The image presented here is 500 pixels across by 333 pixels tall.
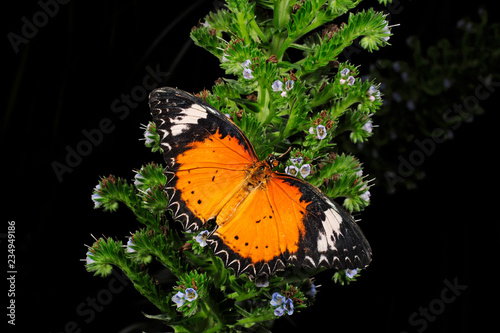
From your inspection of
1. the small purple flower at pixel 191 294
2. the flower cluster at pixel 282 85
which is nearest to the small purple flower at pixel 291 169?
the flower cluster at pixel 282 85

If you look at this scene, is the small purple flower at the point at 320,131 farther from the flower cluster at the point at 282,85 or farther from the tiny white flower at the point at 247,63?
the tiny white flower at the point at 247,63

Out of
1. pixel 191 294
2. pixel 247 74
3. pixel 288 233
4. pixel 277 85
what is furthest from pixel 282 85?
pixel 191 294

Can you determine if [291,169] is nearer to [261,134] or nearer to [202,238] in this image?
[261,134]

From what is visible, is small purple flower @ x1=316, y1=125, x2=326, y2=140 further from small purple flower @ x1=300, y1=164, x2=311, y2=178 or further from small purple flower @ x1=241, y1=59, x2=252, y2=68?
small purple flower @ x1=241, y1=59, x2=252, y2=68

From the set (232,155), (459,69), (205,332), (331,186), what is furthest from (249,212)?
(459,69)

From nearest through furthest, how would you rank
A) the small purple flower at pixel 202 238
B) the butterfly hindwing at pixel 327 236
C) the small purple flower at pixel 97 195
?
the butterfly hindwing at pixel 327 236 < the small purple flower at pixel 202 238 < the small purple flower at pixel 97 195

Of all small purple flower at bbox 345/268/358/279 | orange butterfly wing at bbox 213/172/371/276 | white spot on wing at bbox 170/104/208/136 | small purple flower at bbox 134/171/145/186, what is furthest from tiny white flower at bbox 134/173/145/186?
small purple flower at bbox 345/268/358/279
